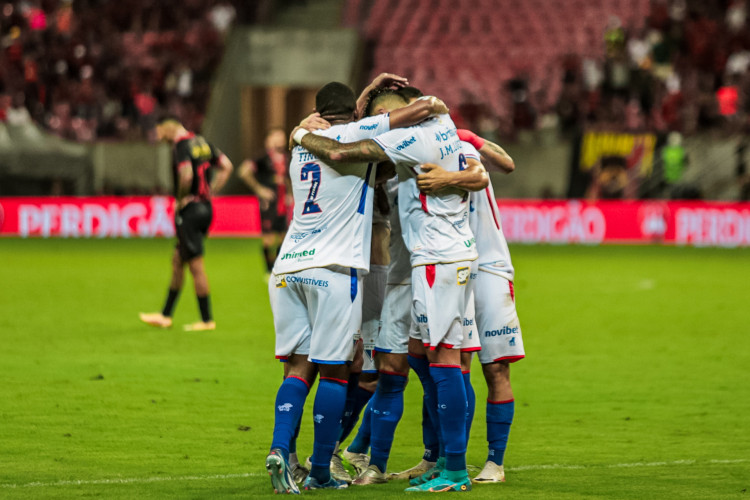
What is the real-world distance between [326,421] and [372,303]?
0.91m

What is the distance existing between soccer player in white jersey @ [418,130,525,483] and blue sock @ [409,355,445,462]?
0.30 m

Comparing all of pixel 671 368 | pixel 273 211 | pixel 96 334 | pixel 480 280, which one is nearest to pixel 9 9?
pixel 273 211

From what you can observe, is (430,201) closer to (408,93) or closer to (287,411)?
(408,93)

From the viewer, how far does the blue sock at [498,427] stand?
6.48 metres

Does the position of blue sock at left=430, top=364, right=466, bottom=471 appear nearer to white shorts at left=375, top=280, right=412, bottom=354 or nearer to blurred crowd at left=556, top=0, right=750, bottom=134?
white shorts at left=375, top=280, right=412, bottom=354

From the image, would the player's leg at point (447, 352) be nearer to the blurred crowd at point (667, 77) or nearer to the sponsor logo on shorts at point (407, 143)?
the sponsor logo on shorts at point (407, 143)

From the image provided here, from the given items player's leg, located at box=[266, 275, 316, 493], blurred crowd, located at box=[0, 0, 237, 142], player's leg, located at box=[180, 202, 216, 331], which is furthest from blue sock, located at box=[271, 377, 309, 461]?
blurred crowd, located at box=[0, 0, 237, 142]

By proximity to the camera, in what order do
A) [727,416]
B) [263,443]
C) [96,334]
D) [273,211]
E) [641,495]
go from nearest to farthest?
[641,495]
[263,443]
[727,416]
[96,334]
[273,211]

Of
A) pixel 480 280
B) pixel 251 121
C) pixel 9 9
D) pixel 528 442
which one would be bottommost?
pixel 528 442

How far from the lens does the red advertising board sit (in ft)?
Result: 85.3

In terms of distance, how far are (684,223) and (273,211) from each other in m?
12.3

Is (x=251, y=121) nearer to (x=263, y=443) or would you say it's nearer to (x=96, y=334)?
(x=96, y=334)

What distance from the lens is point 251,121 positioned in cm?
3288

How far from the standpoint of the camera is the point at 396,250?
6.54m
